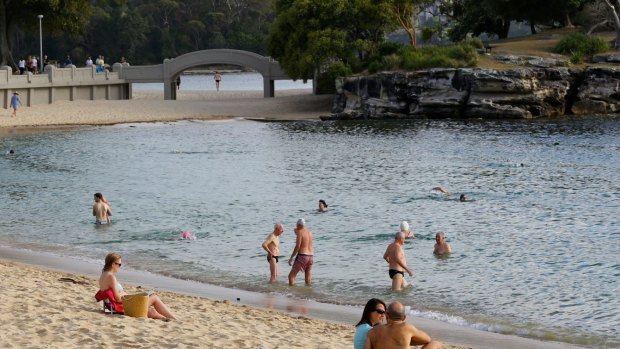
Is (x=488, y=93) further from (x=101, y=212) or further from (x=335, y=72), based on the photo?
(x=101, y=212)

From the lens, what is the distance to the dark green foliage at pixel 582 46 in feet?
230

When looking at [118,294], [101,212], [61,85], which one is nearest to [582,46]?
[61,85]

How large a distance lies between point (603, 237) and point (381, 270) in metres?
7.49

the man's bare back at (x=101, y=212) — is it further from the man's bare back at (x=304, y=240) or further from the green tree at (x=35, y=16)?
the green tree at (x=35, y=16)

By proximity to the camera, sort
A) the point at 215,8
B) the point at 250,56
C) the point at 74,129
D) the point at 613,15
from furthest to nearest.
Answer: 1. the point at 215,8
2. the point at 250,56
3. the point at 613,15
4. the point at 74,129

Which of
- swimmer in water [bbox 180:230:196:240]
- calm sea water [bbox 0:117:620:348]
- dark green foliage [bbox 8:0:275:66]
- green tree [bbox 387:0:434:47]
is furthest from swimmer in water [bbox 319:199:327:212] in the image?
dark green foliage [bbox 8:0:275:66]

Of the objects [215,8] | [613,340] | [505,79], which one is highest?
[215,8]

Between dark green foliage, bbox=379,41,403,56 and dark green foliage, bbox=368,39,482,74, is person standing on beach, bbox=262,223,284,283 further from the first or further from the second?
dark green foliage, bbox=379,41,403,56

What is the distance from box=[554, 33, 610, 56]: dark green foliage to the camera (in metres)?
70.2

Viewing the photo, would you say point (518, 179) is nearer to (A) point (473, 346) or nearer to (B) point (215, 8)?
(A) point (473, 346)

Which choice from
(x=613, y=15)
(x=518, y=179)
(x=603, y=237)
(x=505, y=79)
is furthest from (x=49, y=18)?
(x=603, y=237)

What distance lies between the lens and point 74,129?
64.5m

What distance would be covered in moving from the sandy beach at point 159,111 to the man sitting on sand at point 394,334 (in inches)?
2101

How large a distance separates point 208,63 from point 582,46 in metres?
28.9
